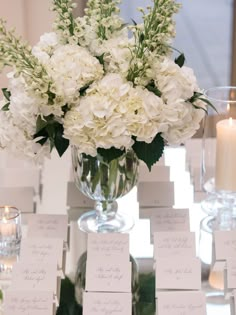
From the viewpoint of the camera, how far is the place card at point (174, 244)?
116cm

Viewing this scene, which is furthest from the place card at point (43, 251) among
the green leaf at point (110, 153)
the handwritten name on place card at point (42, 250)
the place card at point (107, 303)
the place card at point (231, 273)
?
the place card at point (231, 273)

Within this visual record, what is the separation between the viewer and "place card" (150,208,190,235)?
1.30m

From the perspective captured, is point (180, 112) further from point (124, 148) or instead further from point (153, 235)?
point (153, 235)

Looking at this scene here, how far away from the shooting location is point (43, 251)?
1.17m

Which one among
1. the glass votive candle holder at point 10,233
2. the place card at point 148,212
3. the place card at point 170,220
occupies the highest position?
the place card at point 148,212

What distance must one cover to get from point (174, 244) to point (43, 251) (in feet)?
0.84

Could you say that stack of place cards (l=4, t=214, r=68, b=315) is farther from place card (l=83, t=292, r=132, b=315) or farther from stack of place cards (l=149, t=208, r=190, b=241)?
stack of place cards (l=149, t=208, r=190, b=241)

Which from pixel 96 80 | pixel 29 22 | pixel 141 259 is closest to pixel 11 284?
pixel 141 259

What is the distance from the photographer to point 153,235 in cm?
124

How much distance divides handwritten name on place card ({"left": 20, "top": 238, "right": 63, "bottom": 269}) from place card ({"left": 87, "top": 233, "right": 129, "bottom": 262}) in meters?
0.06

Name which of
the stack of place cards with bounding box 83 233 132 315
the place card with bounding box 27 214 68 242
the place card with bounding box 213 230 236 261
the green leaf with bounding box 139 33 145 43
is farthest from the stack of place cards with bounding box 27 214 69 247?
the green leaf with bounding box 139 33 145 43

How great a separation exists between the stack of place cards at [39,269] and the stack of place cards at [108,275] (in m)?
0.06

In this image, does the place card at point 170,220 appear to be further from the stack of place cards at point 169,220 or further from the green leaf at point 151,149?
the green leaf at point 151,149

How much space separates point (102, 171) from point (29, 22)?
1.54 metres
